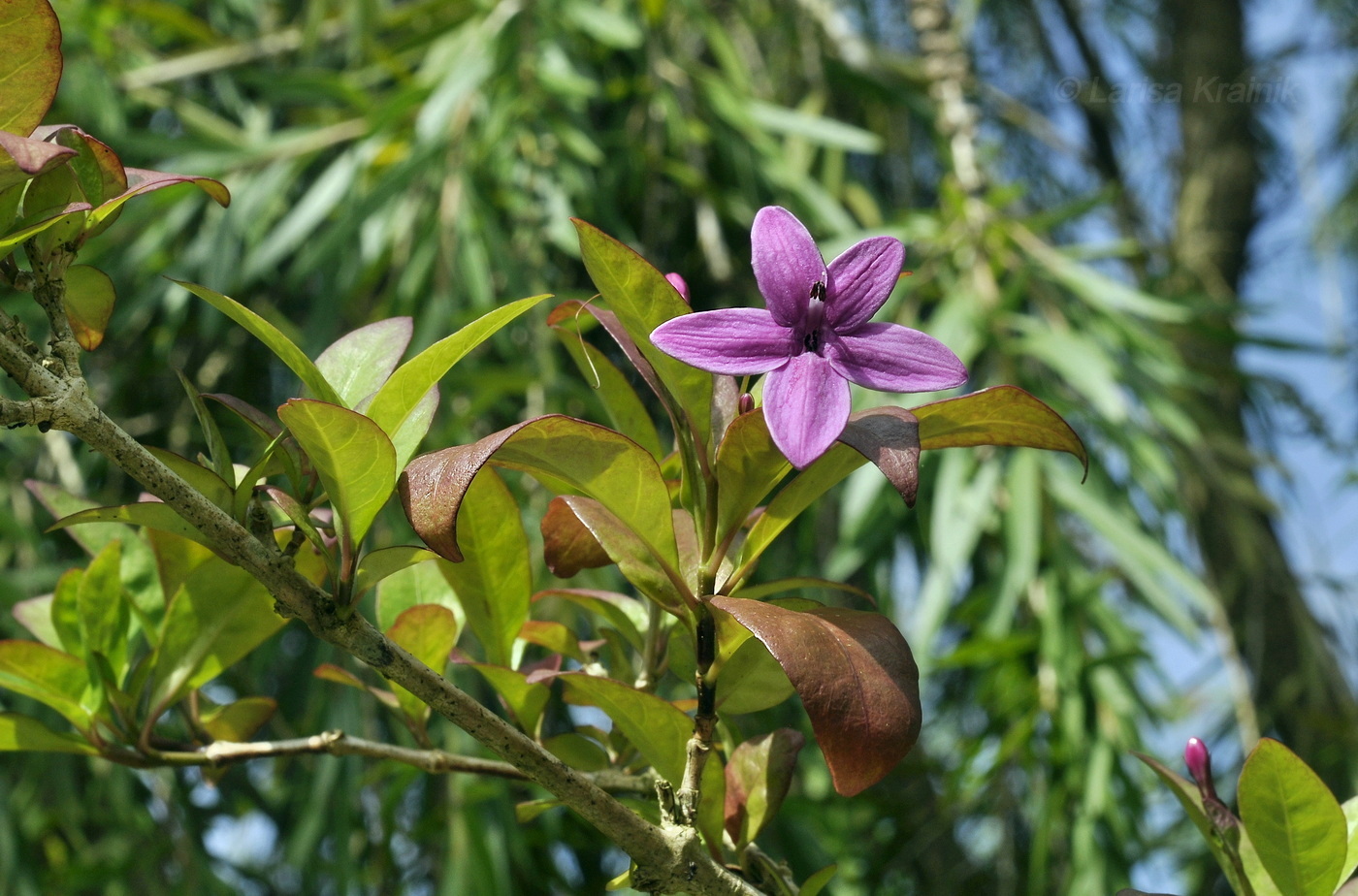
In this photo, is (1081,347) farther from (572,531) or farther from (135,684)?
(135,684)

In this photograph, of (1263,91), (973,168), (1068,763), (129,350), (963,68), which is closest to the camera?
(1068,763)

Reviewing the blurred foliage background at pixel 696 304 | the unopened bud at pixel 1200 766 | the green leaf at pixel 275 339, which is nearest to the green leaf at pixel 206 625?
the green leaf at pixel 275 339

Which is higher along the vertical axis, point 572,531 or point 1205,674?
point 572,531

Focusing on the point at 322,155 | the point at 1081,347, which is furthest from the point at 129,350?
the point at 1081,347

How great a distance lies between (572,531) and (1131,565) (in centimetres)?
123

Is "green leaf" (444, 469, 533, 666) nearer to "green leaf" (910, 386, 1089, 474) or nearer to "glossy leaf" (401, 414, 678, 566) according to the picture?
"glossy leaf" (401, 414, 678, 566)

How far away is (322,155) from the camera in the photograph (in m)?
2.09

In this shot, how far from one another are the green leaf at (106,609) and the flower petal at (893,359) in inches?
12.7

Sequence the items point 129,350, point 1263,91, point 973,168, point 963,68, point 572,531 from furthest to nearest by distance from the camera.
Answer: point 1263,91
point 129,350
point 963,68
point 973,168
point 572,531

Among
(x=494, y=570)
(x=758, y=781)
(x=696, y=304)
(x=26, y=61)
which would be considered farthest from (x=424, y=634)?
(x=696, y=304)

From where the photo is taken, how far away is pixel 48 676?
0.47 meters

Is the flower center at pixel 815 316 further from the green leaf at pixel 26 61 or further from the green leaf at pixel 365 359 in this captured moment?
the green leaf at pixel 26 61

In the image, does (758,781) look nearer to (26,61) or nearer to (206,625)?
(206,625)

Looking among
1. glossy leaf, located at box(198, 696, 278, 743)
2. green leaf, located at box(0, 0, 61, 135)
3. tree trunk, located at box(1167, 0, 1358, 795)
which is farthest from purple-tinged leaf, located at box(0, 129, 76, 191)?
tree trunk, located at box(1167, 0, 1358, 795)
